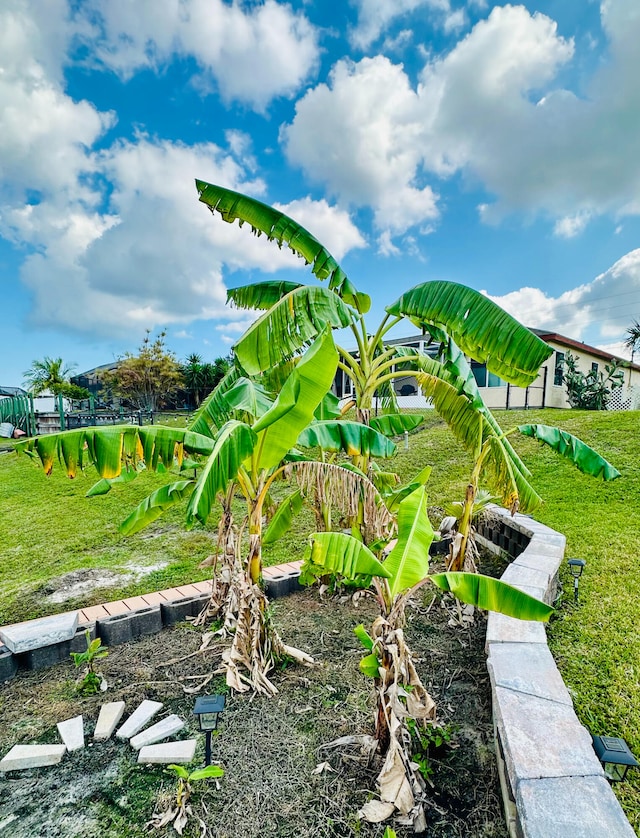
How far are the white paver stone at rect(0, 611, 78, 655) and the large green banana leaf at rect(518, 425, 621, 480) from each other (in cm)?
468

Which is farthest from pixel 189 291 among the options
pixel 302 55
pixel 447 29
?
pixel 447 29

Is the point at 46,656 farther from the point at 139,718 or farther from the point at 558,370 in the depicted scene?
the point at 558,370

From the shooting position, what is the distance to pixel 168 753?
2490mm

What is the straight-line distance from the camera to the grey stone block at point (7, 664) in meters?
3.29

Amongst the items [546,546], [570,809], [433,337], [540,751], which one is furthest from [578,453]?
[570,809]

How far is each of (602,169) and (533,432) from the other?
7.48 meters

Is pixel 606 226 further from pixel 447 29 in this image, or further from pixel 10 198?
pixel 10 198

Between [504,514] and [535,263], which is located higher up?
[535,263]

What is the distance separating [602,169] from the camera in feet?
27.6

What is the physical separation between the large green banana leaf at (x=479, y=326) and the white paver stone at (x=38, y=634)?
432 cm

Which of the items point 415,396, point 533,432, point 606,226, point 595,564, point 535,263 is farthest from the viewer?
point 415,396

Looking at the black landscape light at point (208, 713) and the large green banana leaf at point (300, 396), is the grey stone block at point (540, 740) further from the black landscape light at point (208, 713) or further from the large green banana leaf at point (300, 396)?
the large green banana leaf at point (300, 396)

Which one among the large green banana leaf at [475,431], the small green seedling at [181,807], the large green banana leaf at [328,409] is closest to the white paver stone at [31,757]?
the small green seedling at [181,807]

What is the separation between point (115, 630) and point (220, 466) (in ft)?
7.60
